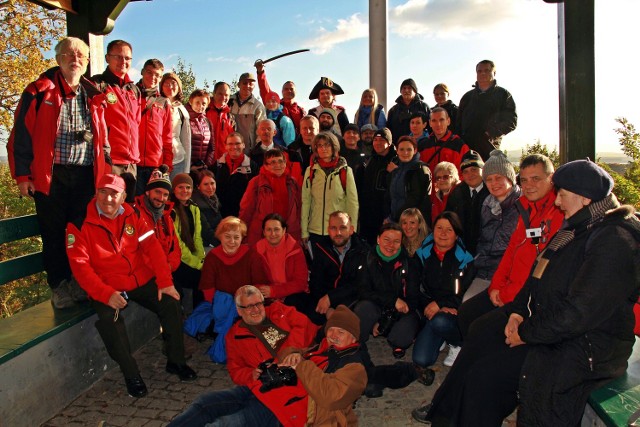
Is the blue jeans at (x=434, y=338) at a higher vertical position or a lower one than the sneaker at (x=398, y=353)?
higher

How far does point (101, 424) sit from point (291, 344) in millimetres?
1527

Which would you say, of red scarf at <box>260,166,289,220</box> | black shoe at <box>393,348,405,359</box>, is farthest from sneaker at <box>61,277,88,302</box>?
black shoe at <box>393,348,405,359</box>

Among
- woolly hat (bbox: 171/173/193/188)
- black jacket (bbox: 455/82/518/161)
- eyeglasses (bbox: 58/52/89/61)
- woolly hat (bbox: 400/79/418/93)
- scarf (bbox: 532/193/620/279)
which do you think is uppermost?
woolly hat (bbox: 400/79/418/93)

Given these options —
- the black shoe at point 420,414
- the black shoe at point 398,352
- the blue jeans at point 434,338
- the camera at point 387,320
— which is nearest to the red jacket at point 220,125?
the camera at point 387,320

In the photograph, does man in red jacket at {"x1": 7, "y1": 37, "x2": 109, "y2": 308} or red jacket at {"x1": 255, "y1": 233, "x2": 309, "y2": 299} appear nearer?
man in red jacket at {"x1": 7, "y1": 37, "x2": 109, "y2": 308}

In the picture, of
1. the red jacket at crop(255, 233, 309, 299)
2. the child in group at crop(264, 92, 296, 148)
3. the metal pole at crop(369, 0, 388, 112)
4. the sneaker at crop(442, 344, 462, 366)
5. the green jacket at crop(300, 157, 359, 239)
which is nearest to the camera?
the sneaker at crop(442, 344, 462, 366)

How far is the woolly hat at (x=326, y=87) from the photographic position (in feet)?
25.6

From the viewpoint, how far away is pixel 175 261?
5.19 metres

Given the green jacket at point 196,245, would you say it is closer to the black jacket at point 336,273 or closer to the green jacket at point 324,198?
the green jacket at point 324,198

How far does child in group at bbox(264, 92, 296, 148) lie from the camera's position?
748 cm

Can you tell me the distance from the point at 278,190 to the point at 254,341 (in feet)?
7.96

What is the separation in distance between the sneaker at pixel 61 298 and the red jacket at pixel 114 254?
0.41m

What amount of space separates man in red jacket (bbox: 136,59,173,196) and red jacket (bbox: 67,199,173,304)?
4.04 feet

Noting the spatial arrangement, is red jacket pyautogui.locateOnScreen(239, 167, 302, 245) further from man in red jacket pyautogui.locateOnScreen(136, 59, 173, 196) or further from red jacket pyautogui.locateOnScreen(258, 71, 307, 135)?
red jacket pyautogui.locateOnScreen(258, 71, 307, 135)
